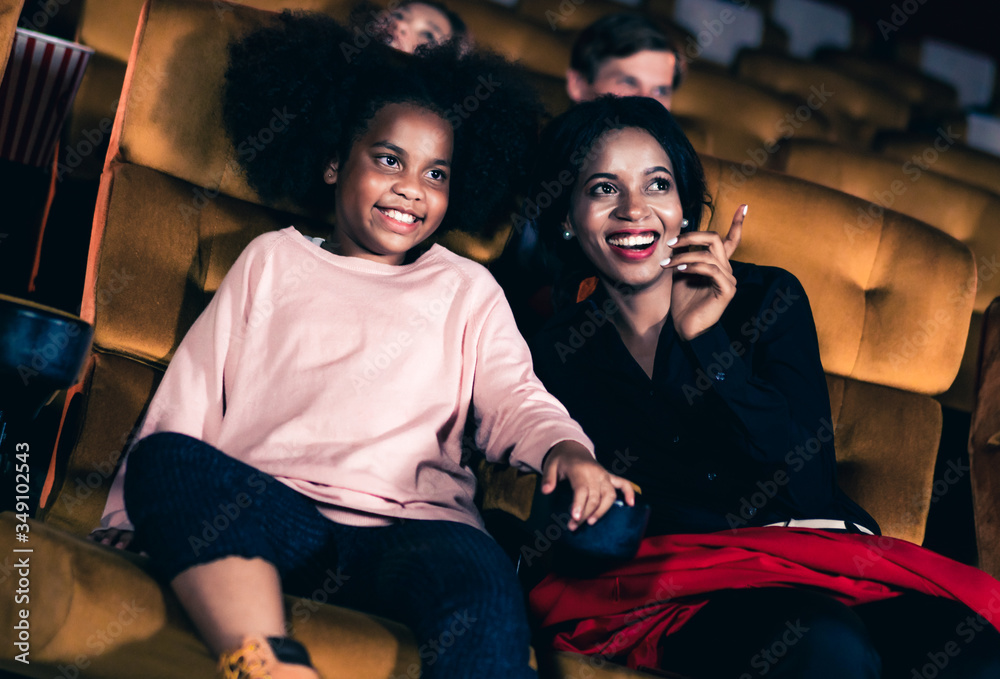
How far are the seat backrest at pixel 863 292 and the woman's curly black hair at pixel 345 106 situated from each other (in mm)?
360

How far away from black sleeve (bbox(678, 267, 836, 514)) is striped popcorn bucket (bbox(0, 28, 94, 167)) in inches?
50.4

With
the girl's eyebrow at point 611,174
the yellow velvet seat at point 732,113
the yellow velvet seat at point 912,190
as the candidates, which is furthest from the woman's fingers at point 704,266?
the yellow velvet seat at point 732,113

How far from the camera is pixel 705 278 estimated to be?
0.97 meters

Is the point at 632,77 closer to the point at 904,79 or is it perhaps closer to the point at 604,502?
the point at 604,502

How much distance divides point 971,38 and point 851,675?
4.28m

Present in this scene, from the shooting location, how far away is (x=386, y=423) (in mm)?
875

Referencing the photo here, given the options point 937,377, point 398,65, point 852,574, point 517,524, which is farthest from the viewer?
point 937,377

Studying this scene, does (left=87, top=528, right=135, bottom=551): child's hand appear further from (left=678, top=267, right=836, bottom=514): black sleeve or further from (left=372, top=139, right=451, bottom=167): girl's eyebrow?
(left=678, top=267, right=836, bottom=514): black sleeve

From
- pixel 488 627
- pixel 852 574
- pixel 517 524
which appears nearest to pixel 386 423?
pixel 517 524

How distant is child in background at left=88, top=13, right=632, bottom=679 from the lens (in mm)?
656

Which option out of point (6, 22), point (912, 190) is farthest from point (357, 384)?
point (912, 190)

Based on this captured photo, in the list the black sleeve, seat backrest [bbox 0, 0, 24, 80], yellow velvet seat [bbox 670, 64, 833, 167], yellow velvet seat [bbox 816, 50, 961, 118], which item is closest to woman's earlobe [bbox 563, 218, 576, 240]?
the black sleeve

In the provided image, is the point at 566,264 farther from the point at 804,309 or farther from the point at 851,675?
the point at 851,675

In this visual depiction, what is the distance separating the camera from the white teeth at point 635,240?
1002 millimetres
